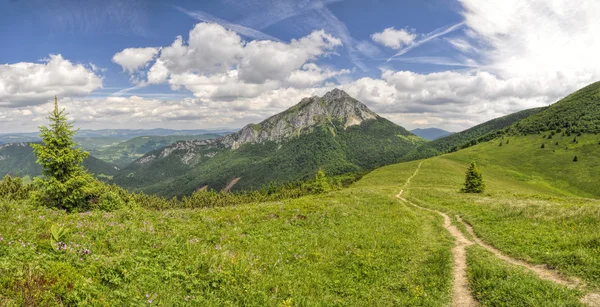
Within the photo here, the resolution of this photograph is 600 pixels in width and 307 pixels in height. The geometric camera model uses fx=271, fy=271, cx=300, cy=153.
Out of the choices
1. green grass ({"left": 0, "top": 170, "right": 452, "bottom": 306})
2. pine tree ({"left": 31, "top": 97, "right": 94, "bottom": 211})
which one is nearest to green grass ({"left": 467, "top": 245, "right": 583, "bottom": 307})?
green grass ({"left": 0, "top": 170, "right": 452, "bottom": 306})

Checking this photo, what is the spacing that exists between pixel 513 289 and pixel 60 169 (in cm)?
3491

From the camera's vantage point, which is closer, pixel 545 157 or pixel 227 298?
pixel 227 298


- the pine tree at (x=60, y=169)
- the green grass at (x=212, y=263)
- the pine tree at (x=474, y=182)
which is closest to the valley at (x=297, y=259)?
the green grass at (x=212, y=263)

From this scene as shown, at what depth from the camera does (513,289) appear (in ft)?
31.4

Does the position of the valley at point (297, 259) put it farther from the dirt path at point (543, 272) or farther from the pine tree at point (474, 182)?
the pine tree at point (474, 182)

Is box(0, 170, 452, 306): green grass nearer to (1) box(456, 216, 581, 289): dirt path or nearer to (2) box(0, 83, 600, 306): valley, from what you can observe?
(2) box(0, 83, 600, 306): valley

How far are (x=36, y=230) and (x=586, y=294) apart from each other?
19.3 meters

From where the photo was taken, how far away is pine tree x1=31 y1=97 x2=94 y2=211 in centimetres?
2539

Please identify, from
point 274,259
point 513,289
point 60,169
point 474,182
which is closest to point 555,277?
point 513,289

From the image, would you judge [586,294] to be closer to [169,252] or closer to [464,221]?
[169,252]

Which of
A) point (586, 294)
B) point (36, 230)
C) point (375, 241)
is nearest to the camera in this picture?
point (586, 294)

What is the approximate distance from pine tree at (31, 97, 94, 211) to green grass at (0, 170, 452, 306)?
15447 mm

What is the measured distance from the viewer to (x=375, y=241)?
53.6 feet

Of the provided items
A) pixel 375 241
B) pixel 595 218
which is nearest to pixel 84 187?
pixel 375 241
